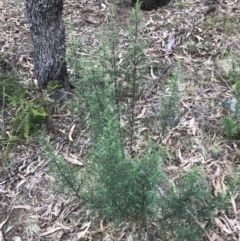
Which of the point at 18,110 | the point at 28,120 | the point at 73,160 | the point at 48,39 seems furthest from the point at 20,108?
the point at 73,160

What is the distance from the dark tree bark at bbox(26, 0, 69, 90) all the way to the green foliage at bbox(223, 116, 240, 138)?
4.55 feet

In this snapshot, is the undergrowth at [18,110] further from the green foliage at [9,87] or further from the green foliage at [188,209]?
the green foliage at [188,209]

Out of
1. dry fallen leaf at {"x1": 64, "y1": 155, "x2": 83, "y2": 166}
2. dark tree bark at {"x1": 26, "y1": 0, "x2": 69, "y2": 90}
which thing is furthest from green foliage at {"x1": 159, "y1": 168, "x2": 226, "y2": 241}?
dark tree bark at {"x1": 26, "y1": 0, "x2": 69, "y2": 90}

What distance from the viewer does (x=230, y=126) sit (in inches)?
115

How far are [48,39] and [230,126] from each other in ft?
5.42

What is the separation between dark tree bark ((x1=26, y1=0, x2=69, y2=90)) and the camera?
3156mm

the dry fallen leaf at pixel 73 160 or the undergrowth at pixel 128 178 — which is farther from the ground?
the undergrowth at pixel 128 178

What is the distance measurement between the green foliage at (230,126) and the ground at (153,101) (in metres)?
0.08

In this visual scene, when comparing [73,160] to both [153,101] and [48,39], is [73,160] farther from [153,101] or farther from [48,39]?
[48,39]

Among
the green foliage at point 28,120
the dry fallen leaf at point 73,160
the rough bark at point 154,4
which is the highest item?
the rough bark at point 154,4

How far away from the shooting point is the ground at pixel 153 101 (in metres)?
2.67

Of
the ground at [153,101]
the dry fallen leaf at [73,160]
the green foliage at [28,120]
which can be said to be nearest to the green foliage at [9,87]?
the ground at [153,101]

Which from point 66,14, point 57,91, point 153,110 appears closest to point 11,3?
point 66,14

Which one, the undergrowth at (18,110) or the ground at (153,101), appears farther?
the undergrowth at (18,110)
